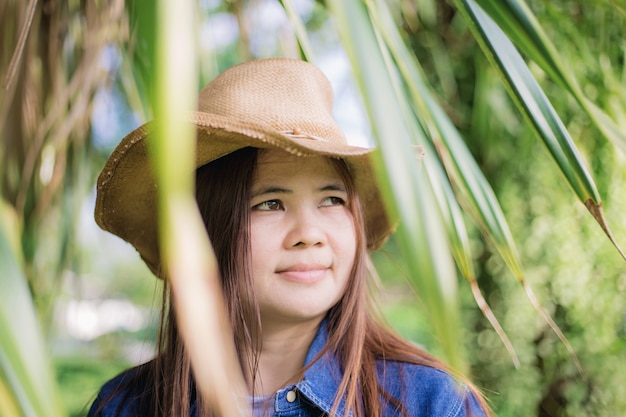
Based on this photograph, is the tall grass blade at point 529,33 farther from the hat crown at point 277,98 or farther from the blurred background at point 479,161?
the blurred background at point 479,161

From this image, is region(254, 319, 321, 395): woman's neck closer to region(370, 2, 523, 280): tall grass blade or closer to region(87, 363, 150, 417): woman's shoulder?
region(87, 363, 150, 417): woman's shoulder

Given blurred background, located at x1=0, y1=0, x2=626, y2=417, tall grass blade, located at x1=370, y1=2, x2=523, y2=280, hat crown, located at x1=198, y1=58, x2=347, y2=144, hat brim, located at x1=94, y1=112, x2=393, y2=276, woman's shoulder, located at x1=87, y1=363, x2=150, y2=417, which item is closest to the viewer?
tall grass blade, located at x1=370, y1=2, x2=523, y2=280

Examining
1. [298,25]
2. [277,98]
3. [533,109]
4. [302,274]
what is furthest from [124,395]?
[533,109]

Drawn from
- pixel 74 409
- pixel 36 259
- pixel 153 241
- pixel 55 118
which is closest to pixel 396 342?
pixel 153 241

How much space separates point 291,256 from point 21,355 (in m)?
0.54

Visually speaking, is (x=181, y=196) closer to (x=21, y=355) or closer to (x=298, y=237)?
(x=21, y=355)

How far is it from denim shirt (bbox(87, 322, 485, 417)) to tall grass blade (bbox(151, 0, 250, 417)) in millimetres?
580

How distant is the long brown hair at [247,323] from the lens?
87cm

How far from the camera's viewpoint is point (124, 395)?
1037 mm

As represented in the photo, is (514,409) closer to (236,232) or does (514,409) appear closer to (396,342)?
(396,342)

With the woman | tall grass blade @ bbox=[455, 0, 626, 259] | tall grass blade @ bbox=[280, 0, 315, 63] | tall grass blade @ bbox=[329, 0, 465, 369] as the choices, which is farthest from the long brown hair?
tall grass blade @ bbox=[329, 0, 465, 369]

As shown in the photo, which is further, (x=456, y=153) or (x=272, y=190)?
(x=272, y=190)

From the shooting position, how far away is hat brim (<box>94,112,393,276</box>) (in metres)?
0.77

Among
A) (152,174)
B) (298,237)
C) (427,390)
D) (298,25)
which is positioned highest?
(298,25)
